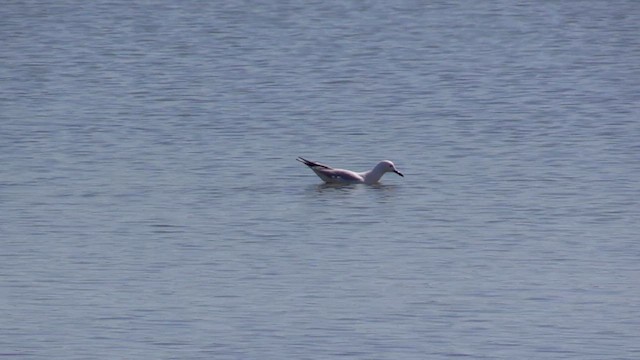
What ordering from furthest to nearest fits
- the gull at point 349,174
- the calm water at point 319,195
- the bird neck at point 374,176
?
the bird neck at point 374,176
the gull at point 349,174
the calm water at point 319,195

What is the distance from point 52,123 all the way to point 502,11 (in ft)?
51.9

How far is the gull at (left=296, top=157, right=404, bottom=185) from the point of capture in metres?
18.6

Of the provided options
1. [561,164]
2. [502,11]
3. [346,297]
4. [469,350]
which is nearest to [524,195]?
[561,164]

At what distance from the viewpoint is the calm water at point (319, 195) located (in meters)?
12.5

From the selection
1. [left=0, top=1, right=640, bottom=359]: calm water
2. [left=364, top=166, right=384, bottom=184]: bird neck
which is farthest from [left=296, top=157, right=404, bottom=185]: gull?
[left=0, top=1, right=640, bottom=359]: calm water

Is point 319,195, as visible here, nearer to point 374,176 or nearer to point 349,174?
point 349,174

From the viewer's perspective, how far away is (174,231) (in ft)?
52.3

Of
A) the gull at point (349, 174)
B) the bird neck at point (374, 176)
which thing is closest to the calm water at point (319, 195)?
the gull at point (349, 174)

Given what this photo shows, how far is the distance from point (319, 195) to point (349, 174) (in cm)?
65

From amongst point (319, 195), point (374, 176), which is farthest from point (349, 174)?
point (319, 195)

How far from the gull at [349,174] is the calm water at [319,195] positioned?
0.43ft

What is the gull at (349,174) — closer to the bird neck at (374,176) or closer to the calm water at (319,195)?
the bird neck at (374,176)

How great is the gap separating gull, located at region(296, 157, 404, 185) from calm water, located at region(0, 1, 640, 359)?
13cm

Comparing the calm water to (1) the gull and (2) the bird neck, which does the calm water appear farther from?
(2) the bird neck
